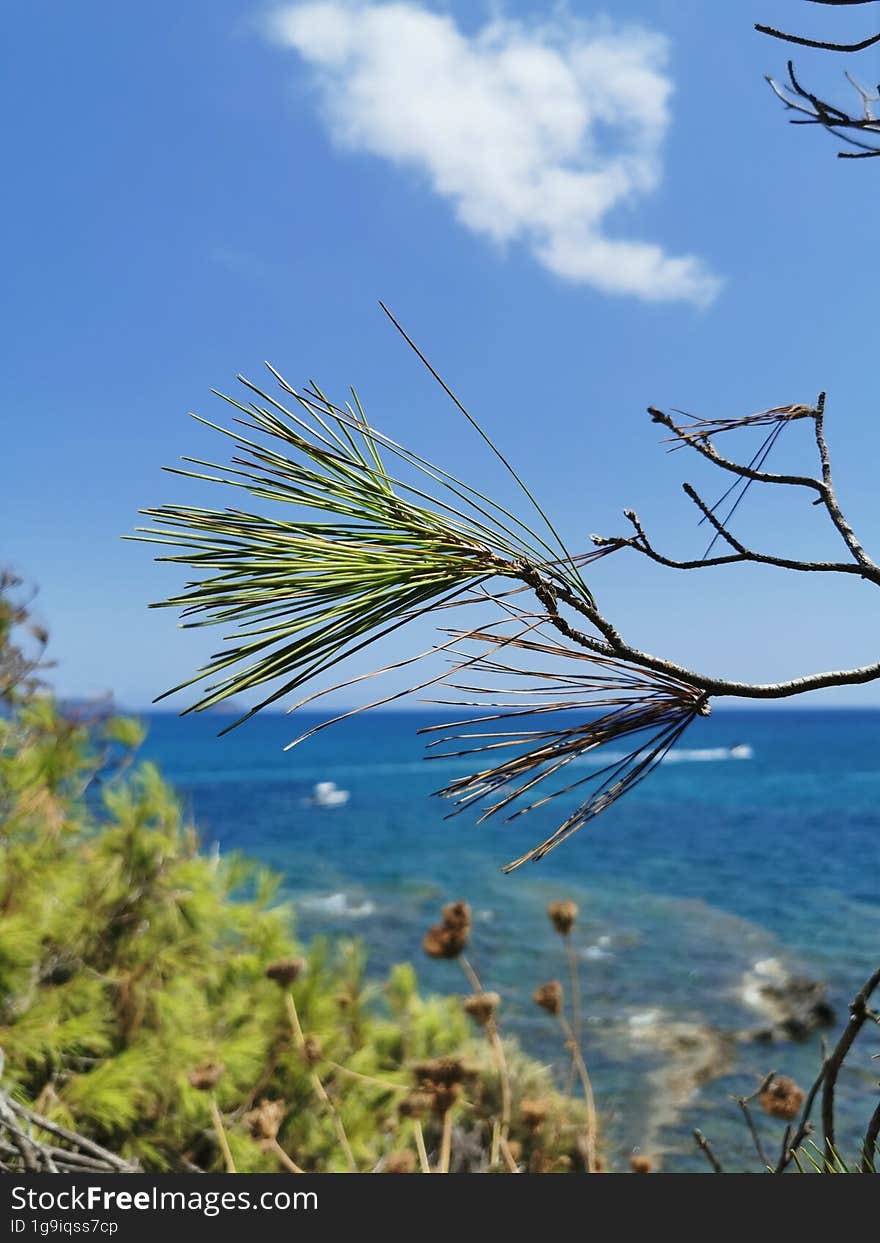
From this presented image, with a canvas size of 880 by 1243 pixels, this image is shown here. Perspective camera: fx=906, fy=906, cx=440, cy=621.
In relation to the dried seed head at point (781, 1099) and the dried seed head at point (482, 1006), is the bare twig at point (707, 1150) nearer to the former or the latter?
the dried seed head at point (781, 1099)

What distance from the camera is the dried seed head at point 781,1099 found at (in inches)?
47.3

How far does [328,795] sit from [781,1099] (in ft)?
81.6

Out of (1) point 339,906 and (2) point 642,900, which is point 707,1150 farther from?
(2) point 642,900

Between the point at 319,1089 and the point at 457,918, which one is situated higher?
the point at 457,918

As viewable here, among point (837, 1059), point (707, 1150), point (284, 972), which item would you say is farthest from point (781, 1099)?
point (284, 972)

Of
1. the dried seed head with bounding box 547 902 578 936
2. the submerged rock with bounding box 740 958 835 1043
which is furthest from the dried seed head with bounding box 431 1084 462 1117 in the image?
the submerged rock with bounding box 740 958 835 1043

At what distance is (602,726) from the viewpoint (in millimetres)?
562

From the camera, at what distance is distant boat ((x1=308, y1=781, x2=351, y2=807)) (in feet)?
77.7

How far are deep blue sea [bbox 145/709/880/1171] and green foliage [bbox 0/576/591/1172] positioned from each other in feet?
0.77

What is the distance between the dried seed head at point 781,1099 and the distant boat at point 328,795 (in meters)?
22.5

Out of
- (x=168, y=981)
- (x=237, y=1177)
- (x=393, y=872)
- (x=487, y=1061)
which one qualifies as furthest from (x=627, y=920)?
(x=237, y=1177)

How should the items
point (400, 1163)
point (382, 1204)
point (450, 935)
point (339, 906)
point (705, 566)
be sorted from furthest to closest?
point (339, 906) → point (400, 1163) → point (450, 935) → point (382, 1204) → point (705, 566)

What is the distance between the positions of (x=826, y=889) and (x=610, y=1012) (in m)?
6.21

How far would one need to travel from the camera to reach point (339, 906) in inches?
432
